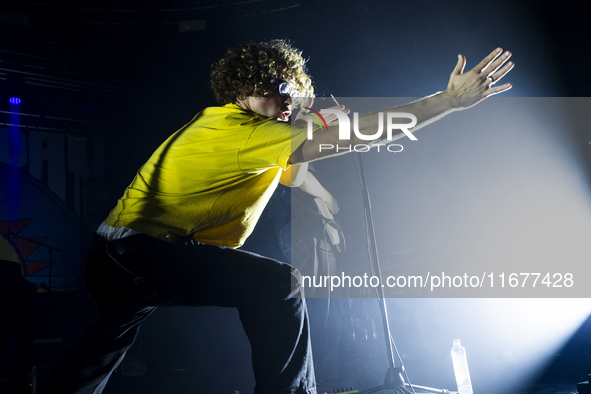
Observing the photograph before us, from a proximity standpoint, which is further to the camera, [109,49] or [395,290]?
[109,49]

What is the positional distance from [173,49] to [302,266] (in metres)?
2.86

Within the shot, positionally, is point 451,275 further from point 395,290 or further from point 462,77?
point 462,77

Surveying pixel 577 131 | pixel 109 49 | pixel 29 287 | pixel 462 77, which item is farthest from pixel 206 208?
pixel 109 49

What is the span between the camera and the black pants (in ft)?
4.40

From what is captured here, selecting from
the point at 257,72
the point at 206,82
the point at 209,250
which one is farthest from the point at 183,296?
the point at 206,82

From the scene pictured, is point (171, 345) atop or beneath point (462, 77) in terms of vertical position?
beneath

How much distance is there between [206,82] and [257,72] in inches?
118

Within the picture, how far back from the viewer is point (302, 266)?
11.6 feet

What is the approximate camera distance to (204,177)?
4.58ft

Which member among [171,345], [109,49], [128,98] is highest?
[109,49]

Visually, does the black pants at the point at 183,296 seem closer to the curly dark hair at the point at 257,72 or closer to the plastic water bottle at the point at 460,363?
the curly dark hair at the point at 257,72

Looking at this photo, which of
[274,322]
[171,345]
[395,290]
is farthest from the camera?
[171,345]

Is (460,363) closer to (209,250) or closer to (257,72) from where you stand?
(209,250)

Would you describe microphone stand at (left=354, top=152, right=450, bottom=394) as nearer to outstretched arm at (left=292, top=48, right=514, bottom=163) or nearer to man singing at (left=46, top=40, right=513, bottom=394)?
man singing at (left=46, top=40, right=513, bottom=394)
